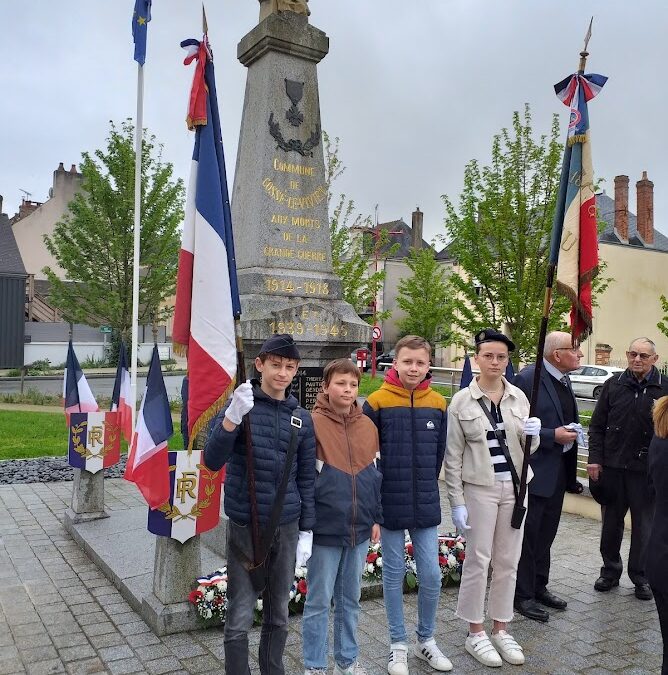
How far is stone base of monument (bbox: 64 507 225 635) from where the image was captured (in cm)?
466

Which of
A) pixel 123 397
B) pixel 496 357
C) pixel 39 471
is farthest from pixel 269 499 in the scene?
pixel 39 471

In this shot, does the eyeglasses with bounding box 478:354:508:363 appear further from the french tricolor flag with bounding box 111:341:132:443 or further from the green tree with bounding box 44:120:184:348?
the green tree with bounding box 44:120:184:348

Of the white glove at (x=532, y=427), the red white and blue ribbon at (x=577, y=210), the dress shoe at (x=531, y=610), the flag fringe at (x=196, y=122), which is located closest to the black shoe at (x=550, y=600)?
the dress shoe at (x=531, y=610)

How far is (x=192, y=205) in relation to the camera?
4.20m

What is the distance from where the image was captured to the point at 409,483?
414 cm

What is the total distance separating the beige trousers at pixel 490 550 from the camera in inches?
171

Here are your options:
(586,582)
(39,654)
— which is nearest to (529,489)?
(586,582)

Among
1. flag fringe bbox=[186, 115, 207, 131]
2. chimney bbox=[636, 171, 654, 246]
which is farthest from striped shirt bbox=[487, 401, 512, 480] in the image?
chimney bbox=[636, 171, 654, 246]

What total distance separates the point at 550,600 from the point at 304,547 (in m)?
2.62

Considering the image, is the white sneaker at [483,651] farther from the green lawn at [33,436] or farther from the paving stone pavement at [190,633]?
the green lawn at [33,436]

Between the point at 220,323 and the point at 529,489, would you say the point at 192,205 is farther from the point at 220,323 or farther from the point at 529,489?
the point at 529,489

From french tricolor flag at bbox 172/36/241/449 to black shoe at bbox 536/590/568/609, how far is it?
3.11 meters

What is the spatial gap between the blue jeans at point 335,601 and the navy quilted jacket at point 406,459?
35 centimetres

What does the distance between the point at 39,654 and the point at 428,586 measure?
252cm
